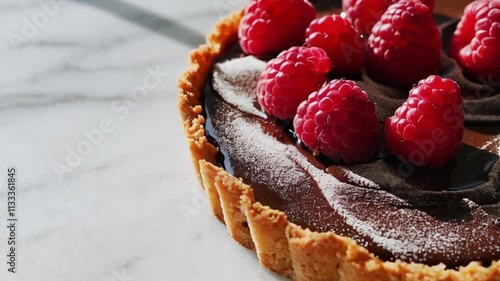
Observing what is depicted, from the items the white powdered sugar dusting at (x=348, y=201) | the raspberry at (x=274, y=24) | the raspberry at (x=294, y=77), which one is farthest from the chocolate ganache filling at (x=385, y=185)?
the raspberry at (x=274, y=24)

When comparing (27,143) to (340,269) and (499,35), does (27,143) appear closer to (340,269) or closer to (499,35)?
(340,269)

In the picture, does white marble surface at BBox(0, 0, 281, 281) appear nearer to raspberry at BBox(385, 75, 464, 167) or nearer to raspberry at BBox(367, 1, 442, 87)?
raspberry at BBox(385, 75, 464, 167)

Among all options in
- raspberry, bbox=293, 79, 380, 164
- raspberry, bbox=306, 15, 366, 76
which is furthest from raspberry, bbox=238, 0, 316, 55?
raspberry, bbox=293, 79, 380, 164

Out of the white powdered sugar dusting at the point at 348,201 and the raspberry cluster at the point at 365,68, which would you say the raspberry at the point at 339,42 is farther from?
→ the white powdered sugar dusting at the point at 348,201

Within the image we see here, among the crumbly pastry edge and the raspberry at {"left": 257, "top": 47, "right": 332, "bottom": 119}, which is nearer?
the crumbly pastry edge

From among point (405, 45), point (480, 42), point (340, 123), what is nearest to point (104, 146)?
point (340, 123)
